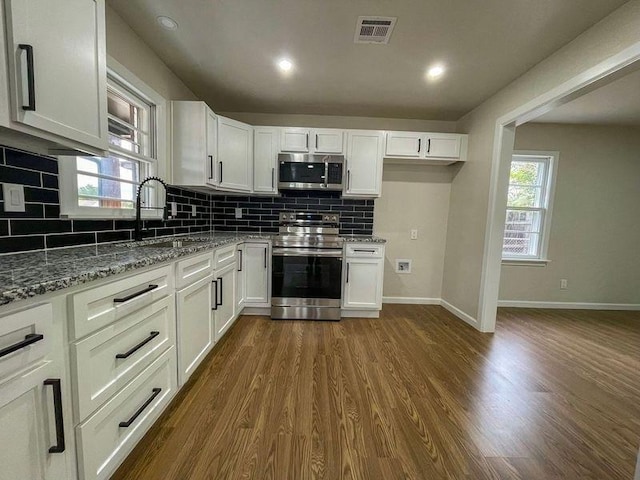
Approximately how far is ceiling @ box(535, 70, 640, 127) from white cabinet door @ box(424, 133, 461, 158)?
1.02 m

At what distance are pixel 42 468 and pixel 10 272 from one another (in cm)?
62

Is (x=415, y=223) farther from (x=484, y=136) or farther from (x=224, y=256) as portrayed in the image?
(x=224, y=256)

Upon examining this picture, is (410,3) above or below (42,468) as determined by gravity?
above

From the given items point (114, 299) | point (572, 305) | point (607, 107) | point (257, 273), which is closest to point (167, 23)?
point (114, 299)

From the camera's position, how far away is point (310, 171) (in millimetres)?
3029

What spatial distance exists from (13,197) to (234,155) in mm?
1865

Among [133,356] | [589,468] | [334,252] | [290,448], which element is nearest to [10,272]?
[133,356]

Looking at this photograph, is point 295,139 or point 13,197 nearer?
point 13,197

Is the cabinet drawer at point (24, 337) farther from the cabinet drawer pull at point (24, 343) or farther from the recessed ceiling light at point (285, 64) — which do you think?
the recessed ceiling light at point (285, 64)

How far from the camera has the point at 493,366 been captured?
208 cm

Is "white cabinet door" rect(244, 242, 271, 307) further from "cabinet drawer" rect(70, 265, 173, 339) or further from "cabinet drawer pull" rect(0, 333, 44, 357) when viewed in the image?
"cabinet drawer pull" rect(0, 333, 44, 357)

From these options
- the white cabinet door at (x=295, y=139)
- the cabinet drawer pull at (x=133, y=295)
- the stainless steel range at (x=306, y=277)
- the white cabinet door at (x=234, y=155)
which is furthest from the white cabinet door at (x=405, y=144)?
the cabinet drawer pull at (x=133, y=295)

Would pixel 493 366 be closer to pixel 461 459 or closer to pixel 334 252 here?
pixel 461 459

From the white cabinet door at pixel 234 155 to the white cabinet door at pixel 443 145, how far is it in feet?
6.99
